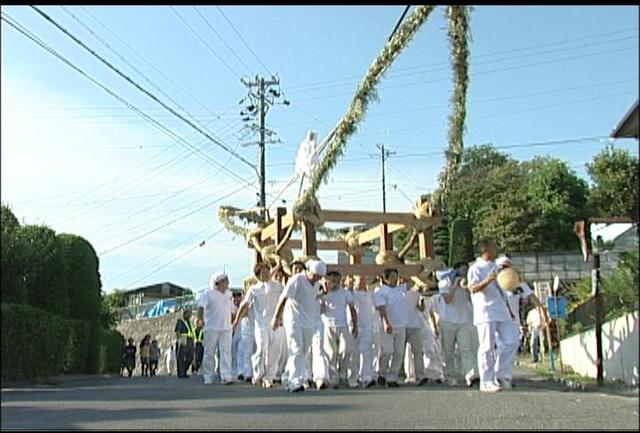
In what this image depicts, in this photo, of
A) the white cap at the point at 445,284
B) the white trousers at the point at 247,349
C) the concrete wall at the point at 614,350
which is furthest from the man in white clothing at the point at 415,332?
the white trousers at the point at 247,349

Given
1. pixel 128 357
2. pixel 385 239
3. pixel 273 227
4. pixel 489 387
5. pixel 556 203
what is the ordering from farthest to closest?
pixel 556 203
pixel 128 357
pixel 385 239
pixel 273 227
pixel 489 387

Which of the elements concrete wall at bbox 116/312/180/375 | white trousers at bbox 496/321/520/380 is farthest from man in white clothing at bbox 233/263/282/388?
concrete wall at bbox 116/312/180/375

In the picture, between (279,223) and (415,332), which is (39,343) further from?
(415,332)

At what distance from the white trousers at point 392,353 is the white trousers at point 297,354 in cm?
198

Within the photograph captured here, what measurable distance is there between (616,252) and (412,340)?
149 inches

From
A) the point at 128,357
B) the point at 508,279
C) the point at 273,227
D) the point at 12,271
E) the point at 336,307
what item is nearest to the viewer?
the point at 508,279

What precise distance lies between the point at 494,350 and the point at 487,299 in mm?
717

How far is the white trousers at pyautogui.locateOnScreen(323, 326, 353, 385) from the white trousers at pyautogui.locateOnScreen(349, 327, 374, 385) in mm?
109

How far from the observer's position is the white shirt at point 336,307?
12953mm

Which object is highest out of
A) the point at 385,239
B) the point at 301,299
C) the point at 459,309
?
the point at 385,239

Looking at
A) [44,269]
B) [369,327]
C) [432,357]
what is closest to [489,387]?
[369,327]

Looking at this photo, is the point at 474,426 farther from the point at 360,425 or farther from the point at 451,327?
the point at 451,327

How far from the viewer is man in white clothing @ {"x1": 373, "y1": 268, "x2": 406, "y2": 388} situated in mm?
13484

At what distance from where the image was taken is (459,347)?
1371cm
